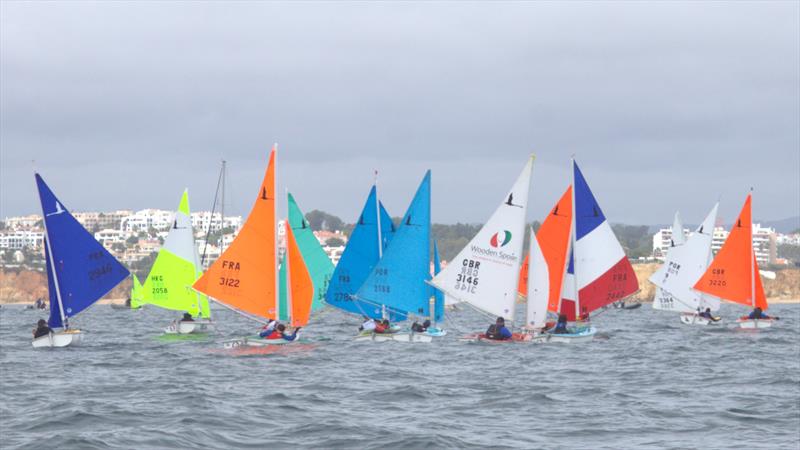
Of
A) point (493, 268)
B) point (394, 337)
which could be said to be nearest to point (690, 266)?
point (493, 268)

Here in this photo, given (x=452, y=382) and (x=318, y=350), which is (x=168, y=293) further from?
(x=452, y=382)

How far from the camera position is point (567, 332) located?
49219 millimetres

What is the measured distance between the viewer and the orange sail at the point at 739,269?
6537cm

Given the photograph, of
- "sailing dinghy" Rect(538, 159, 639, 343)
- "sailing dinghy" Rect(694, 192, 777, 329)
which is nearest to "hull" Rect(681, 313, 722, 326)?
"sailing dinghy" Rect(694, 192, 777, 329)

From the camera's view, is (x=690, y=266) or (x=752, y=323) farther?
(x=690, y=266)

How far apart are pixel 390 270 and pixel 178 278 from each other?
48.8 feet

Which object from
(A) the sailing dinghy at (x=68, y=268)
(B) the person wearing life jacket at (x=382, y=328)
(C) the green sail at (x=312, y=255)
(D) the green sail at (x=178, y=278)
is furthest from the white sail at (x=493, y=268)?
(D) the green sail at (x=178, y=278)

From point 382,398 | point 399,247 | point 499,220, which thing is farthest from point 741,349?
point 382,398

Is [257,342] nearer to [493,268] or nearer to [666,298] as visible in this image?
[493,268]

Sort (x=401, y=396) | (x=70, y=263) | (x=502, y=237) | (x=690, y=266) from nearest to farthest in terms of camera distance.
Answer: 1. (x=401, y=396)
2. (x=70, y=263)
3. (x=502, y=237)
4. (x=690, y=266)

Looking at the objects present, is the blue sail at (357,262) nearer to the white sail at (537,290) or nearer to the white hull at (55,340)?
the white sail at (537,290)

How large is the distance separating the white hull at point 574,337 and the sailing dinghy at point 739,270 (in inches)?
685

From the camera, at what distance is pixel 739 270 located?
6556 centimetres

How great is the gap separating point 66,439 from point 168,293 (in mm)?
36019
